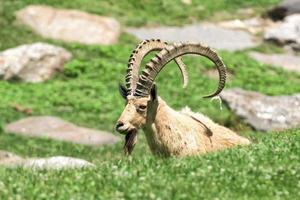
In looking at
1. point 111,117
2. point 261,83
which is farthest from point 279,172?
point 261,83

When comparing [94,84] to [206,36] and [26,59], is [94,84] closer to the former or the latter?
[26,59]

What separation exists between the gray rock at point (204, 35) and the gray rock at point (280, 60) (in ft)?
4.76

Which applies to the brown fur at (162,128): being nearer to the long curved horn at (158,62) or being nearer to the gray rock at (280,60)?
the long curved horn at (158,62)

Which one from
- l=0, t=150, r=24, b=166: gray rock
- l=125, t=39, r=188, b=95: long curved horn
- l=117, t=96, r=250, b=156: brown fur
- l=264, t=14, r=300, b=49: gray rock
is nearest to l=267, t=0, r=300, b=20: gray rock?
l=264, t=14, r=300, b=49: gray rock

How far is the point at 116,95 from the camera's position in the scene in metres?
37.0

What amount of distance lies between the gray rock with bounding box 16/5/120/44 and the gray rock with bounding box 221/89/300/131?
11.8 metres

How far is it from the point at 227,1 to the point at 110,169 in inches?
1622

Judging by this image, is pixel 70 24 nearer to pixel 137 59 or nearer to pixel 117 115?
pixel 117 115

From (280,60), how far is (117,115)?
41.2 ft

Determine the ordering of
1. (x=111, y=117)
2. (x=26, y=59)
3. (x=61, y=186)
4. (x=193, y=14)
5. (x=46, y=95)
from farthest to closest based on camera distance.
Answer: (x=193, y=14) → (x=26, y=59) → (x=46, y=95) → (x=111, y=117) → (x=61, y=186)

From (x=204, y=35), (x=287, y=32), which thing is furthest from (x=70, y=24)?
(x=287, y=32)

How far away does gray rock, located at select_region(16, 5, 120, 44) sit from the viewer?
43938mm

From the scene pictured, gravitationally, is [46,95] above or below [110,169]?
below

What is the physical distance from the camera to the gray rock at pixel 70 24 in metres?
43.9
